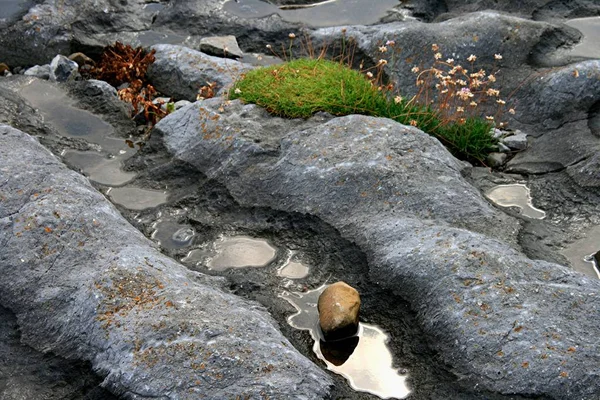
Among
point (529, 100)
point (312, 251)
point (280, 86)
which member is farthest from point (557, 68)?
point (312, 251)

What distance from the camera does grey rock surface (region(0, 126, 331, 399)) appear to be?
529 centimetres

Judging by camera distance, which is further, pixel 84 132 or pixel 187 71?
pixel 187 71

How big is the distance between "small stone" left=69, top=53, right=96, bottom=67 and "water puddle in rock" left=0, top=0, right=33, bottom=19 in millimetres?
1417

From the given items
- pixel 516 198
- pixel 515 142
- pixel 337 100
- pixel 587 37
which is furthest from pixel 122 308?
pixel 587 37

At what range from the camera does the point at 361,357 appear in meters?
6.09

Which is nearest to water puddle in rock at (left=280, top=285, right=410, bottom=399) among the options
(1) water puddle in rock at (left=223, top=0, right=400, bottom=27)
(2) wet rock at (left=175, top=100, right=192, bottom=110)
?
(2) wet rock at (left=175, top=100, right=192, bottom=110)

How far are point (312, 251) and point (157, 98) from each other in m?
4.25

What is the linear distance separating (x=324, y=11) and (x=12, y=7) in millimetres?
5081

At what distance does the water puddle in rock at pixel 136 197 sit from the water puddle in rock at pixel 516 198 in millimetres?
3545

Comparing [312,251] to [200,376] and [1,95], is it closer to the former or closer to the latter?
[200,376]

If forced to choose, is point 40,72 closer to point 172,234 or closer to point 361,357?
point 172,234

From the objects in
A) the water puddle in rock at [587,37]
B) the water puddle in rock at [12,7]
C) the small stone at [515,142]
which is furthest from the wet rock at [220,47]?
the water puddle in rock at [587,37]

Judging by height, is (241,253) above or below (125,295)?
below

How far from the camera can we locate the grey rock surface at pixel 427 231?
557 centimetres
